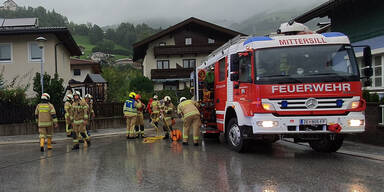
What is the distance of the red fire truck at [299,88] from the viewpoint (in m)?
6.93

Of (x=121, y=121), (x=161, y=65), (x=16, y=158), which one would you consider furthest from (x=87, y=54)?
(x=16, y=158)

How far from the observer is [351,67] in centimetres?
711

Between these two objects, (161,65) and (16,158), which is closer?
(16,158)

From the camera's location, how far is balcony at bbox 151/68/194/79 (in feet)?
117

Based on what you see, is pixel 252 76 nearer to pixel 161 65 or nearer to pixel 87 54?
pixel 161 65

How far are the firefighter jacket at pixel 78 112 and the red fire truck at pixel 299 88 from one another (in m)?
5.22

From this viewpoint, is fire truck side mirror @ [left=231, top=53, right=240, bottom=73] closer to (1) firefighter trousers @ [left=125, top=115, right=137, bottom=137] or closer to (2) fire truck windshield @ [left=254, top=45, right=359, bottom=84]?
(2) fire truck windshield @ [left=254, top=45, right=359, bottom=84]

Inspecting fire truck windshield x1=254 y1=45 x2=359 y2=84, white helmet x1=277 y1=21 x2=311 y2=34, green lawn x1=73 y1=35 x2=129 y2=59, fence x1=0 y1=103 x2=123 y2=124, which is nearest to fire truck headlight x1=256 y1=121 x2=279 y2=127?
fire truck windshield x1=254 y1=45 x2=359 y2=84

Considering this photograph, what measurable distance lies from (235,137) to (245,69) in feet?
6.01

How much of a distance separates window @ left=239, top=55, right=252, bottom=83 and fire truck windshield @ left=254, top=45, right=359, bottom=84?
0.71ft

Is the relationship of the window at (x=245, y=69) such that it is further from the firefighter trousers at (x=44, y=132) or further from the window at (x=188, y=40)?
the window at (x=188, y=40)

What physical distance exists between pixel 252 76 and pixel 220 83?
2.50 meters

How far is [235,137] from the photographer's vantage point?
835cm

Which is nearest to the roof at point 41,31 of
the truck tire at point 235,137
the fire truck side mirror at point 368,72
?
the truck tire at point 235,137
